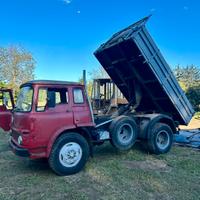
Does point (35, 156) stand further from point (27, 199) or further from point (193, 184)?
point (193, 184)

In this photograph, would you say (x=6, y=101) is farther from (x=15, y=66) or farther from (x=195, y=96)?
(x=15, y=66)

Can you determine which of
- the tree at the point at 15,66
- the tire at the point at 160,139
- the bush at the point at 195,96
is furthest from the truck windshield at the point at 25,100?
the tree at the point at 15,66

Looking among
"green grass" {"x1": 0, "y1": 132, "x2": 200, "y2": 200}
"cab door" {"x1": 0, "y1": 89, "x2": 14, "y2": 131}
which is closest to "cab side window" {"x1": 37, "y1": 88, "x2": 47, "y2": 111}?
"green grass" {"x1": 0, "y1": 132, "x2": 200, "y2": 200}

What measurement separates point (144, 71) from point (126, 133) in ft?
6.03

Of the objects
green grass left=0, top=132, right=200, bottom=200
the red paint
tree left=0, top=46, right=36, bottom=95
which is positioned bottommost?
green grass left=0, top=132, right=200, bottom=200

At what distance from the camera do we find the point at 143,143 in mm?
7152

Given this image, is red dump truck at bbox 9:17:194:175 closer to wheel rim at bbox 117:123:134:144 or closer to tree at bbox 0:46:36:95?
wheel rim at bbox 117:123:134:144

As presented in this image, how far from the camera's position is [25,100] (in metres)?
5.31

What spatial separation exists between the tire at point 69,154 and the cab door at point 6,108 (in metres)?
2.88

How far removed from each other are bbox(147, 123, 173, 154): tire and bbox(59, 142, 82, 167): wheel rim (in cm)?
238

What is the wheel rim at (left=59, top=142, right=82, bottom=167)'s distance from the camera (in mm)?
5211

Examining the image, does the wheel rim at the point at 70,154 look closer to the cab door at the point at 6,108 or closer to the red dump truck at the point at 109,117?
the red dump truck at the point at 109,117

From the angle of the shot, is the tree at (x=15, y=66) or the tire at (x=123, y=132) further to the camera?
the tree at (x=15, y=66)

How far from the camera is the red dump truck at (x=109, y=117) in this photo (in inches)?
197
